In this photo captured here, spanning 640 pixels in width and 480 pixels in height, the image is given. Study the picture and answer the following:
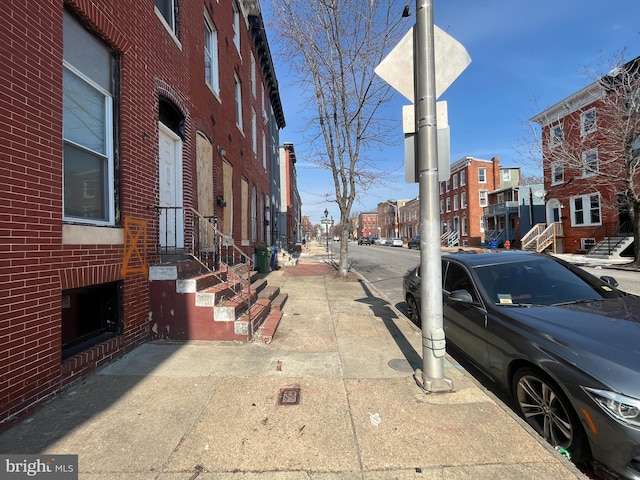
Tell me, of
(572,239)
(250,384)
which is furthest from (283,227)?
(250,384)

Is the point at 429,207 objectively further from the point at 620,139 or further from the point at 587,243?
the point at 587,243

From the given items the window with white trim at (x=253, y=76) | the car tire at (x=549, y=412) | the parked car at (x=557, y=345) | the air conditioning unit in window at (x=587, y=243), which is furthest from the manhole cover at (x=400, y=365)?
the air conditioning unit in window at (x=587, y=243)

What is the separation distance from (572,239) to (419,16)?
86.8 ft

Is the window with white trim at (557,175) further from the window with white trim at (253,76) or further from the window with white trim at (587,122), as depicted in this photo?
the window with white trim at (253,76)

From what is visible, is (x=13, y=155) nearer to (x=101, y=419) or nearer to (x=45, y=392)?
(x=45, y=392)

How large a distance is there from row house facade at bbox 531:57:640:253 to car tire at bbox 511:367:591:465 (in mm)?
16193

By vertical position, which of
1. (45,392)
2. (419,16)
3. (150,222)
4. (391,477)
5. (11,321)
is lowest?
(391,477)

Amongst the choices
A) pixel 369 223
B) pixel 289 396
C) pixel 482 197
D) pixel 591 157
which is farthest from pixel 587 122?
pixel 369 223

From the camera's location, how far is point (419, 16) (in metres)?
3.61

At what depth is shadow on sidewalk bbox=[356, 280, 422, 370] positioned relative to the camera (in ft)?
14.9

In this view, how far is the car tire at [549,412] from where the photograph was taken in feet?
8.32

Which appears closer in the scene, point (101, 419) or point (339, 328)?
point (101, 419)

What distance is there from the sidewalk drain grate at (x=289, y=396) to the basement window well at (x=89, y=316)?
2.38m

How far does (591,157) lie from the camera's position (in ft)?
66.6
